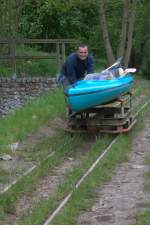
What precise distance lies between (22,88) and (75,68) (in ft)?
32.2

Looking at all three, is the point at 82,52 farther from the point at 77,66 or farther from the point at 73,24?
the point at 73,24

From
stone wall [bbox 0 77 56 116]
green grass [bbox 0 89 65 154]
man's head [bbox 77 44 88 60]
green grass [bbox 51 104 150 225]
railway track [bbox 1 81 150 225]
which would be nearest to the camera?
green grass [bbox 51 104 150 225]

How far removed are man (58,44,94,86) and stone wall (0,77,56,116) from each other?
22.0 feet

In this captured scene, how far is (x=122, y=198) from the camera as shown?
8242 mm

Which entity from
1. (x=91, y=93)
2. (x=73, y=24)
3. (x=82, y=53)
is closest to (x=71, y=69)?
(x=82, y=53)

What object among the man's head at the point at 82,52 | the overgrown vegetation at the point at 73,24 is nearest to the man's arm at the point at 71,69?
the man's head at the point at 82,52

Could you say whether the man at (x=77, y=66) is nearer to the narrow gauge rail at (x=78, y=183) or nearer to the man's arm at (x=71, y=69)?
the man's arm at (x=71, y=69)

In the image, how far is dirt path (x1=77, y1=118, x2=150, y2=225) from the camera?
7.34 meters

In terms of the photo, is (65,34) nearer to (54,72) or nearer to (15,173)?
(54,72)

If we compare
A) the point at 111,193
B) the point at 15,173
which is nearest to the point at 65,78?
the point at 15,173

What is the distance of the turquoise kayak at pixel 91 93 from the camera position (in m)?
12.3

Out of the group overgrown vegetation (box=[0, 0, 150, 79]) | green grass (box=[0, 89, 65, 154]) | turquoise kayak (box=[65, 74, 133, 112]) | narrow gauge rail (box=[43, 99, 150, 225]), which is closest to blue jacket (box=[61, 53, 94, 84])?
turquoise kayak (box=[65, 74, 133, 112])

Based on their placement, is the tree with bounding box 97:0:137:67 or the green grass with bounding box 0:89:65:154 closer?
the green grass with bounding box 0:89:65:154

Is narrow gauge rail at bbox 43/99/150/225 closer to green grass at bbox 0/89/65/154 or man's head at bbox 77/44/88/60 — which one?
green grass at bbox 0/89/65/154
